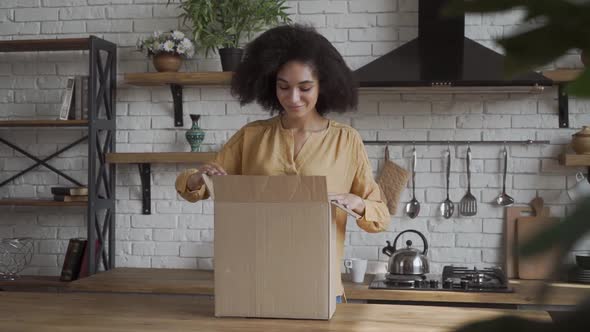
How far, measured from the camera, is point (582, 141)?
364cm

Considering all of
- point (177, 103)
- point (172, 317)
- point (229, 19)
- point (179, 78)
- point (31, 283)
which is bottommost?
point (31, 283)

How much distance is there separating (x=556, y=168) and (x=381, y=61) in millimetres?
1057

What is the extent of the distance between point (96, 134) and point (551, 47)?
156 inches

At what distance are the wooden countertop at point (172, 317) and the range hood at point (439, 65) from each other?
171 cm

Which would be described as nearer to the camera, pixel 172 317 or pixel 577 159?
pixel 172 317

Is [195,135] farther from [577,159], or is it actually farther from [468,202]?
[577,159]

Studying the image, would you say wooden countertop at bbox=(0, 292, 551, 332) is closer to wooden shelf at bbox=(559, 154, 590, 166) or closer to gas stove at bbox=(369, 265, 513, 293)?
gas stove at bbox=(369, 265, 513, 293)

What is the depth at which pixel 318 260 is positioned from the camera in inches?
67.7

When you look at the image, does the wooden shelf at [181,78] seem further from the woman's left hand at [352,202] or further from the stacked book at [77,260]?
the woman's left hand at [352,202]

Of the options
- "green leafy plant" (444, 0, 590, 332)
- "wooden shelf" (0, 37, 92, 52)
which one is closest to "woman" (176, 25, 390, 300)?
"wooden shelf" (0, 37, 92, 52)

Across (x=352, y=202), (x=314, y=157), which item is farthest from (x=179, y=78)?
(x=352, y=202)

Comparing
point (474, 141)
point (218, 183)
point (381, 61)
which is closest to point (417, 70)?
point (381, 61)

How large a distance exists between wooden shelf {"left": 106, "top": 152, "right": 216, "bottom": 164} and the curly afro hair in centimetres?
140

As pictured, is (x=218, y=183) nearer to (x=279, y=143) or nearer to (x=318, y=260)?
(x=318, y=260)
